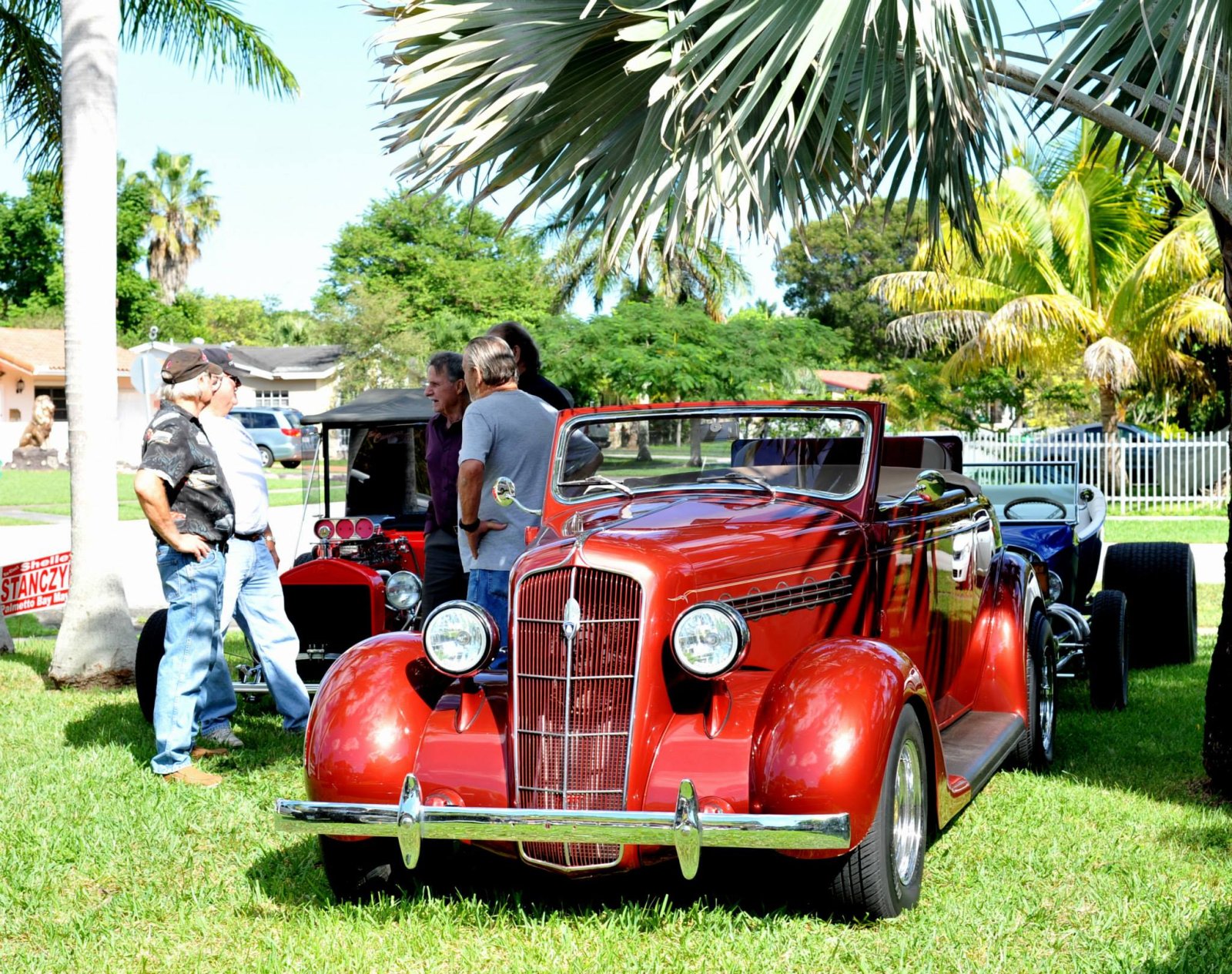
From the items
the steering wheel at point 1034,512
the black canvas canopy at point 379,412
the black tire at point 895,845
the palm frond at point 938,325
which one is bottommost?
the black tire at point 895,845

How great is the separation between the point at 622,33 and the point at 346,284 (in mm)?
49130

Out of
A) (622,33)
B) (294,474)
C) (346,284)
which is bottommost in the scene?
(294,474)

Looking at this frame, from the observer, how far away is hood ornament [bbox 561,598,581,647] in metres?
3.89

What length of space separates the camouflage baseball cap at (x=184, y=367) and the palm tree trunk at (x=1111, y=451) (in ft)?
61.5

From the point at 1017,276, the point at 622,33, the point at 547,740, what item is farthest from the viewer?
the point at 1017,276

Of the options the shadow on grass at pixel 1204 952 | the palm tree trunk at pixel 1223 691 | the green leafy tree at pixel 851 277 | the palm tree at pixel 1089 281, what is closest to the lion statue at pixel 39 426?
the palm tree at pixel 1089 281

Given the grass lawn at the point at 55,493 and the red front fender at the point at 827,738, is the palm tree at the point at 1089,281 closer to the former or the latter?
the grass lawn at the point at 55,493

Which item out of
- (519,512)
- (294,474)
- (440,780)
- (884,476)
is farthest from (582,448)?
(294,474)

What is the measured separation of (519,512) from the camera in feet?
17.5

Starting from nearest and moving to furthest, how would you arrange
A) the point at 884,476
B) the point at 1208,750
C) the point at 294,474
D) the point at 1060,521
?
the point at 1208,750 → the point at 884,476 → the point at 1060,521 → the point at 294,474

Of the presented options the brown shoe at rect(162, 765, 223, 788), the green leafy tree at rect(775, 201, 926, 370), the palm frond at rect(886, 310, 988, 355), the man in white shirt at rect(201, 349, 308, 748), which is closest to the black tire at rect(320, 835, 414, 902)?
the brown shoe at rect(162, 765, 223, 788)

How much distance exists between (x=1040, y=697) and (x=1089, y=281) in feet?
58.9

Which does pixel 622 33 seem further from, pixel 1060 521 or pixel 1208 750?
pixel 1060 521

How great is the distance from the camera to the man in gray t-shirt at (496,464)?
5352mm
